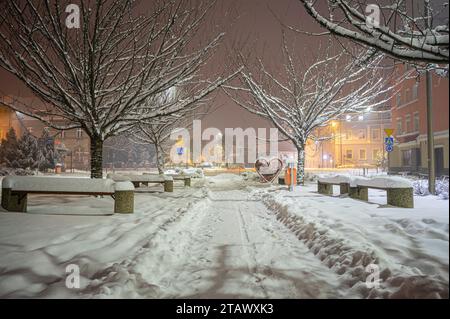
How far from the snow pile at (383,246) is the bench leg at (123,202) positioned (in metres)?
4.25

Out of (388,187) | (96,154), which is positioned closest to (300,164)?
(388,187)

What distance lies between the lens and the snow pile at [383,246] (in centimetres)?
294

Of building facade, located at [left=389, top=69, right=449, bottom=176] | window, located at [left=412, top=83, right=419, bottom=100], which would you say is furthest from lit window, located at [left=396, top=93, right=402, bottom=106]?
window, located at [left=412, top=83, right=419, bottom=100]

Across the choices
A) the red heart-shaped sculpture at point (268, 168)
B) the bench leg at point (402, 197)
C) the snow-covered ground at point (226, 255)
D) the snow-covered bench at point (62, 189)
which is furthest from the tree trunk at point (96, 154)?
the red heart-shaped sculpture at point (268, 168)

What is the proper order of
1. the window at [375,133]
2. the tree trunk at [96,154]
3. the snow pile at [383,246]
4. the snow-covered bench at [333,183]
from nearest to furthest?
1. the snow pile at [383,246]
2. the tree trunk at [96,154]
3. the snow-covered bench at [333,183]
4. the window at [375,133]

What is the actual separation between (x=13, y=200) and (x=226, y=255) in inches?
261

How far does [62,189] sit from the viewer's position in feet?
23.7

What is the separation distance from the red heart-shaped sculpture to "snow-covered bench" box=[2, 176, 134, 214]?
1499cm

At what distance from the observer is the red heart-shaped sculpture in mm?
21441

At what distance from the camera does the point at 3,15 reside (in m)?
7.75

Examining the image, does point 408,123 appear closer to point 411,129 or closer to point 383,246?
point 411,129

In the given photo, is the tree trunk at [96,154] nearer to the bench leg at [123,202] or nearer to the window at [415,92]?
the bench leg at [123,202]
